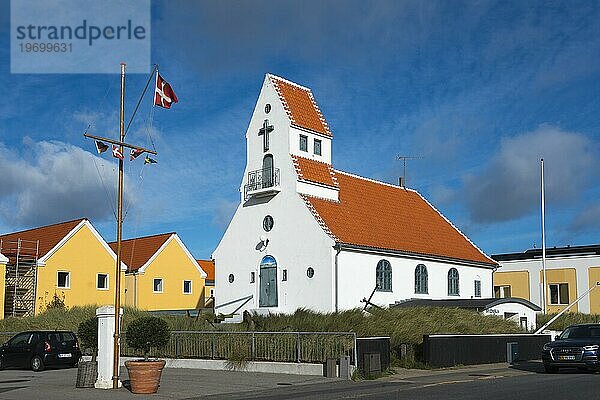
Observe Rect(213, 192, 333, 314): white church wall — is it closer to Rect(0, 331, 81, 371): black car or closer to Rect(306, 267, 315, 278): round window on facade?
Rect(306, 267, 315, 278): round window on facade

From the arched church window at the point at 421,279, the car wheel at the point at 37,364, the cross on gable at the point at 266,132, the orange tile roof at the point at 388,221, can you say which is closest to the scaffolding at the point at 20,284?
the cross on gable at the point at 266,132

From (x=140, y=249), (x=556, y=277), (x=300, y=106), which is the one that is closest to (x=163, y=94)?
(x=300, y=106)

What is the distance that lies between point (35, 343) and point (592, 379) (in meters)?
20.4

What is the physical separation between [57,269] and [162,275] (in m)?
9.85

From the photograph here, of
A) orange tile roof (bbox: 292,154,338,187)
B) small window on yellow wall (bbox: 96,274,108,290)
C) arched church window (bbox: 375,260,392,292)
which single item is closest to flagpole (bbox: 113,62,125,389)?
orange tile roof (bbox: 292,154,338,187)

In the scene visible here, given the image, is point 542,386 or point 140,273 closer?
point 542,386

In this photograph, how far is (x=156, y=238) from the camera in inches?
2499

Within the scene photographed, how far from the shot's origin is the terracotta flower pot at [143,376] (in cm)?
2108

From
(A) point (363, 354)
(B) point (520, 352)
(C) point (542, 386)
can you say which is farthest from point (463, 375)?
(B) point (520, 352)

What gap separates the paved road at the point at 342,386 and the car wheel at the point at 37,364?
2.29m

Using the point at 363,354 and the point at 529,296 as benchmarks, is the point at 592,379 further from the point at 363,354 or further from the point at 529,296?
the point at 529,296

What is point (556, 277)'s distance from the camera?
60.6 m

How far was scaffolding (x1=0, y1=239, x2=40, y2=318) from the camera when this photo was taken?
2002 inches

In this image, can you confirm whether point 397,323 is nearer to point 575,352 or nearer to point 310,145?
point 575,352
